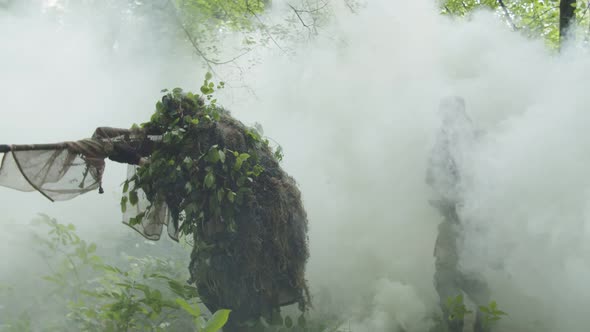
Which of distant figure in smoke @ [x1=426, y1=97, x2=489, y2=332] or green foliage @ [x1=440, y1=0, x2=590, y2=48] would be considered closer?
distant figure in smoke @ [x1=426, y1=97, x2=489, y2=332]

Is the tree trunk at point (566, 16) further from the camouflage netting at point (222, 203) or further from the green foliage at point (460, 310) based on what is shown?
the camouflage netting at point (222, 203)

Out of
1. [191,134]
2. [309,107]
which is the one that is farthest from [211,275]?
[309,107]

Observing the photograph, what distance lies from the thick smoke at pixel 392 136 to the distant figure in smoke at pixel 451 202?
143mm

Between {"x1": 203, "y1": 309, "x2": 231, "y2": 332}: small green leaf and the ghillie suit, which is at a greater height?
the ghillie suit

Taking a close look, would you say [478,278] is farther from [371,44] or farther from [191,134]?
[371,44]

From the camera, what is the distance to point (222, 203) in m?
3.32

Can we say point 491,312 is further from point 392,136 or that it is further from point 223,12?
point 223,12

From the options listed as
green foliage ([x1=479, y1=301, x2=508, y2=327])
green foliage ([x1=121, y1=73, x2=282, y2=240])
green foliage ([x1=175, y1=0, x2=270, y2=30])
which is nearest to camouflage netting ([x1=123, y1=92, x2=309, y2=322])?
green foliage ([x1=121, y1=73, x2=282, y2=240])

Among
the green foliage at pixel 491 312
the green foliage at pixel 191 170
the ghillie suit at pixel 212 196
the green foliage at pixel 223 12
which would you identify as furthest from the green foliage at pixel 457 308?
the green foliage at pixel 223 12

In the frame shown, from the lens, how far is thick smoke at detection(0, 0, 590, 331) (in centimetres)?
410

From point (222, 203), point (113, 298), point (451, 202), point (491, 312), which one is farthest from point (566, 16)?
point (113, 298)

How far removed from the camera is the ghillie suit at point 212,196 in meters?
3.25

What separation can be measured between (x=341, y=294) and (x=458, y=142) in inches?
86.6

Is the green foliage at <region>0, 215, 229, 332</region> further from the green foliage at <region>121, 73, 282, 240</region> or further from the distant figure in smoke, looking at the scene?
the distant figure in smoke
